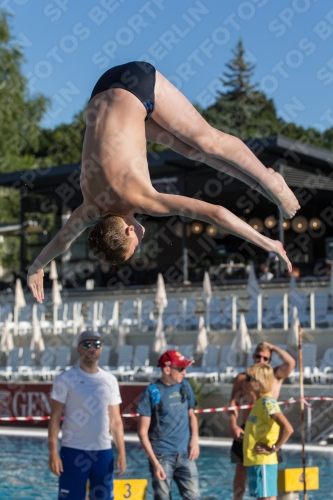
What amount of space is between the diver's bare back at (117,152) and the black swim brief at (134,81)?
0.03 metres

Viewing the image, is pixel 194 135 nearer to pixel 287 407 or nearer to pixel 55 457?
pixel 55 457

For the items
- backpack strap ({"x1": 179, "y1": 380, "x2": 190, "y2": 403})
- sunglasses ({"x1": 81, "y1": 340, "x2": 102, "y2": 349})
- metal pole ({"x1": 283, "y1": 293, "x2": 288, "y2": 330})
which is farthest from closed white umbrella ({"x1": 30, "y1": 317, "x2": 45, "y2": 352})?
sunglasses ({"x1": 81, "y1": 340, "x2": 102, "y2": 349})

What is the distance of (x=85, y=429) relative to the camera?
637 centimetres

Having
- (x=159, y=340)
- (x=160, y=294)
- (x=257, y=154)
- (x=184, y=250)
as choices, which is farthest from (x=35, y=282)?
(x=184, y=250)

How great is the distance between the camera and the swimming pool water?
996 cm

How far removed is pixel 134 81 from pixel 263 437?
398 cm

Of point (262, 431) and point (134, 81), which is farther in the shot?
point (262, 431)

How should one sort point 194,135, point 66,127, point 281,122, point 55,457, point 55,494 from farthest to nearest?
point 281,122 < point 66,127 < point 55,494 < point 55,457 < point 194,135

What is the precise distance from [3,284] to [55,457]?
948 inches

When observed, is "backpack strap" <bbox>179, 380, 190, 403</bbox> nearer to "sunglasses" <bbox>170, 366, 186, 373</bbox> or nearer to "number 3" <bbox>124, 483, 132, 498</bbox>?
"sunglasses" <bbox>170, 366, 186, 373</bbox>

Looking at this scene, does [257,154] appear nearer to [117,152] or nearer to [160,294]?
[160,294]

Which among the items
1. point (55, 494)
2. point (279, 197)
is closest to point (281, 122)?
point (55, 494)

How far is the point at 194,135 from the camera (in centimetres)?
400

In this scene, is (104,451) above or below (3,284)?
below
